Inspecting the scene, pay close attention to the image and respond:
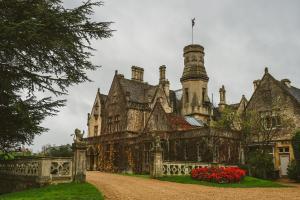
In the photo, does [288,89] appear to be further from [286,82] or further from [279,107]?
[279,107]

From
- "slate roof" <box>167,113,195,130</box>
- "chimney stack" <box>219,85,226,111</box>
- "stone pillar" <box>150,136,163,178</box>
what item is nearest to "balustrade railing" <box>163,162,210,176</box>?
"stone pillar" <box>150,136,163,178</box>

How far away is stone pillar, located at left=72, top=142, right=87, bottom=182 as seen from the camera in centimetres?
1606

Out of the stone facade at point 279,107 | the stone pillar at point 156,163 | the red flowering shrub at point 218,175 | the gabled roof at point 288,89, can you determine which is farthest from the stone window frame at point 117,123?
the red flowering shrub at point 218,175

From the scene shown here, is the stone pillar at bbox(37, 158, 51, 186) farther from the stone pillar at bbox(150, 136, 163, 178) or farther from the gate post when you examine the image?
the stone pillar at bbox(150, 136, 163, 178)

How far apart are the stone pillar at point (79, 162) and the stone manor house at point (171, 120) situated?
42.2ft

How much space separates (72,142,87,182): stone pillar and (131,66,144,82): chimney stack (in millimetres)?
24471

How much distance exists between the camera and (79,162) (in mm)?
16203

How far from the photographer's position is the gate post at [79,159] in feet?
52.7

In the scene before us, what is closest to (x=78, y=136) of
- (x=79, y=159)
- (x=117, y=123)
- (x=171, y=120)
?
(x=79, y=159)

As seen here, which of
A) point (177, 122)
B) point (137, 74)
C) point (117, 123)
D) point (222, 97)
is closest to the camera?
point (177, 122)

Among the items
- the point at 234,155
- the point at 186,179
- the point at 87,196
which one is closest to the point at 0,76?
the point at 87,196

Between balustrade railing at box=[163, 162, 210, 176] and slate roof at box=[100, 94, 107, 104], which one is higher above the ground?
Result: slate roof at box=[100, 94, 107, 104]

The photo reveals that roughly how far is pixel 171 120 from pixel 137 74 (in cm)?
1111

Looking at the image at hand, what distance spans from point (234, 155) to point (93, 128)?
1771 centimetres
